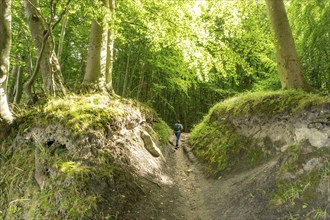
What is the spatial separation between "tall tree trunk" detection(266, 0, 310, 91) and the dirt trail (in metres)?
2.77

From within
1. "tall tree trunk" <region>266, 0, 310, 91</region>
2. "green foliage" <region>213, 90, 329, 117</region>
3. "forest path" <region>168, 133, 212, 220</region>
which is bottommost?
"forest path" <region>168, 133, 212, 220</region>

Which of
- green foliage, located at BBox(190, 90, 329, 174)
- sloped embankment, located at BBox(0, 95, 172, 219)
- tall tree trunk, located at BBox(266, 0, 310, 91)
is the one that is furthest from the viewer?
tall tree trunk, located at BBox(266, 0, 310, 91)

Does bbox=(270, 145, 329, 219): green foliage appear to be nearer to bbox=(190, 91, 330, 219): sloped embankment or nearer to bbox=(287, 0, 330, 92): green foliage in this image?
bbox=(190, 91, 330, 219): sloped embankment

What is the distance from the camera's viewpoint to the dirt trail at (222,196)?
5875mm

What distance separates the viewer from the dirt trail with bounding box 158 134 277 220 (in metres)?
5.88

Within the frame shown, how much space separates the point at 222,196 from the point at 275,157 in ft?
5.81

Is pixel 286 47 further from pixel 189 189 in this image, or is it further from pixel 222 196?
pixel 189 189

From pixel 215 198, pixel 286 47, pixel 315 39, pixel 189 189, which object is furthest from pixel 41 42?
pixel 315 39

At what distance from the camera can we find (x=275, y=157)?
7.15 meters

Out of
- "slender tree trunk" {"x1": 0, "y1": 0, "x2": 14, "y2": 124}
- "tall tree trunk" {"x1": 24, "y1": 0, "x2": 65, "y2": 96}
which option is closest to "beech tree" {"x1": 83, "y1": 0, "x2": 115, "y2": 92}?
"tall tree trunk" {"x1": 24, "y1": 0, "x2": 65, "y2": 96}

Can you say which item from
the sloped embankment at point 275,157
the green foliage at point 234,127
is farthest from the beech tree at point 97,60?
the sloped embankment at point 275,157

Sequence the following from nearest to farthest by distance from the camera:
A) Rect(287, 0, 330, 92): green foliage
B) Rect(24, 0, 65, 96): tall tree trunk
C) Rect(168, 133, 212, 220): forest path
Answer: Rect(168, 133, 212, 220): forest path → Rect(24, 0, 65, 96): tall tree trunk → Rect(287, 0, 330, 92): green foliage

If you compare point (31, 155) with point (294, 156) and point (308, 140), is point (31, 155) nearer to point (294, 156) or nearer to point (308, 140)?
point (294, 156)

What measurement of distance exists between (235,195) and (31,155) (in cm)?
499
